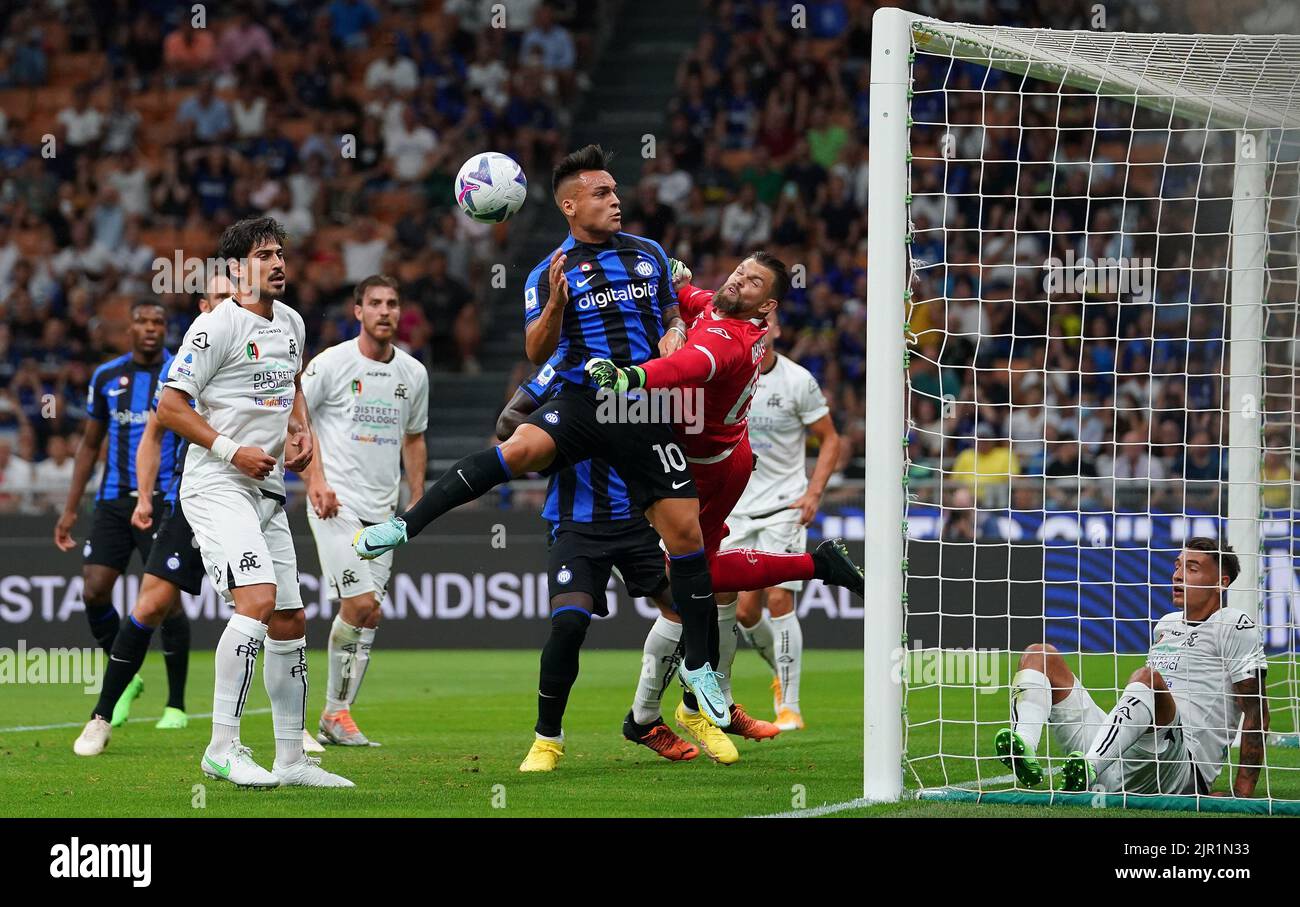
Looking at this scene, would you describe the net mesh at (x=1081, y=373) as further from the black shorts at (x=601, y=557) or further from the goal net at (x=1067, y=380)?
the black shorts at (x=601, y=557)

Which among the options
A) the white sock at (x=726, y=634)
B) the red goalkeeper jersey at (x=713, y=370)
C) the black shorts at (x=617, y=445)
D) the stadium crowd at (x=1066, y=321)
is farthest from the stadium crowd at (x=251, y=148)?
the black shorts at (x=617, y=445)

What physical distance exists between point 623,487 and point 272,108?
15.7 metres

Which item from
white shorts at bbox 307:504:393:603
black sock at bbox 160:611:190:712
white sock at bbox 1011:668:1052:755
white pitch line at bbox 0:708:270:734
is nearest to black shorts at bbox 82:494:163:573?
black sock at bbox 160:611:190:712

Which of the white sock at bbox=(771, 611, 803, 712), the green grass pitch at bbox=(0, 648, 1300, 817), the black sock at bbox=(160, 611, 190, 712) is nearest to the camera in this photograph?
the green grass pitch at bbox=(0, 648, 1300, 817)

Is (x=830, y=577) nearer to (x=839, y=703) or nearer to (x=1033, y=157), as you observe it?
(x=839, y=703)

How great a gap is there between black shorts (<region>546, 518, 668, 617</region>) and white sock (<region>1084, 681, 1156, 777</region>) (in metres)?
2.34

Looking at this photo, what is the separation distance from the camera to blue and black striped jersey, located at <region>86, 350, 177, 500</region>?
10.4 meters

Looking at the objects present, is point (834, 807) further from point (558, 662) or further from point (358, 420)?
point (358, 420)

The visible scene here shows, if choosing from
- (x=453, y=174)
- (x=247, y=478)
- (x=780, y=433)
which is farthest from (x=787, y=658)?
(x=453, y=174)

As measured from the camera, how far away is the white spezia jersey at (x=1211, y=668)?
7.20 meters

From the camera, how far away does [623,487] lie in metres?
8.19

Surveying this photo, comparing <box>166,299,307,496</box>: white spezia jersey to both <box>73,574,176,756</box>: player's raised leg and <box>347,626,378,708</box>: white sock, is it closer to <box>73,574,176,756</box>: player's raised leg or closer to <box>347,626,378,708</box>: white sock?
<box>73,574,176,756</box>: player's raised leg

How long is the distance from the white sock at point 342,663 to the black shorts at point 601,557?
1.77 m
